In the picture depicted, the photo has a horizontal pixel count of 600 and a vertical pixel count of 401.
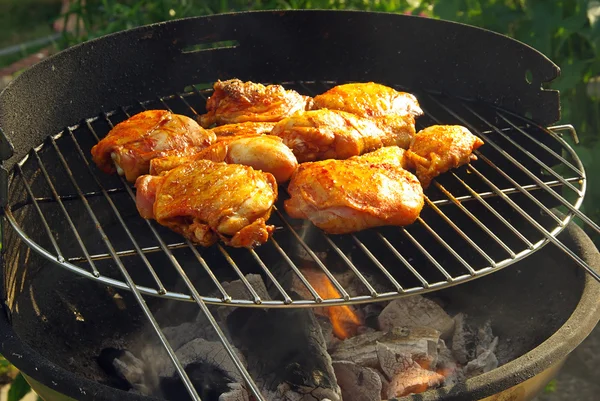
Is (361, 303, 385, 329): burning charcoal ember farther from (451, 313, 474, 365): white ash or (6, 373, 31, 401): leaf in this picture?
(6, 373, 31, 401): leaf

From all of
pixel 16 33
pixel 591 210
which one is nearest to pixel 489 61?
pixel 591 210

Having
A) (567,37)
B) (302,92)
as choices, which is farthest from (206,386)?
(567,37)

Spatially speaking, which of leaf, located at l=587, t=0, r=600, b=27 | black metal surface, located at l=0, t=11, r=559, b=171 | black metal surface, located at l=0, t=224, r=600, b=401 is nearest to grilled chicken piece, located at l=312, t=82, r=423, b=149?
black metal surface, located at l=0, t=11, r=559, b=171

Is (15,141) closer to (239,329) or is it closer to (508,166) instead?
(239,329)

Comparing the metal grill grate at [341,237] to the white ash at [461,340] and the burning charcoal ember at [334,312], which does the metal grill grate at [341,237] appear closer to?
the burning charcoal ember at [334,312]

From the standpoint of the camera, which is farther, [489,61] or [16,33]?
[16,33]

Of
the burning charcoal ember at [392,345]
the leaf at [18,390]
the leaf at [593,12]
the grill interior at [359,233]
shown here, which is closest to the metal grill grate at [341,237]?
the grill interior at [359,233]
